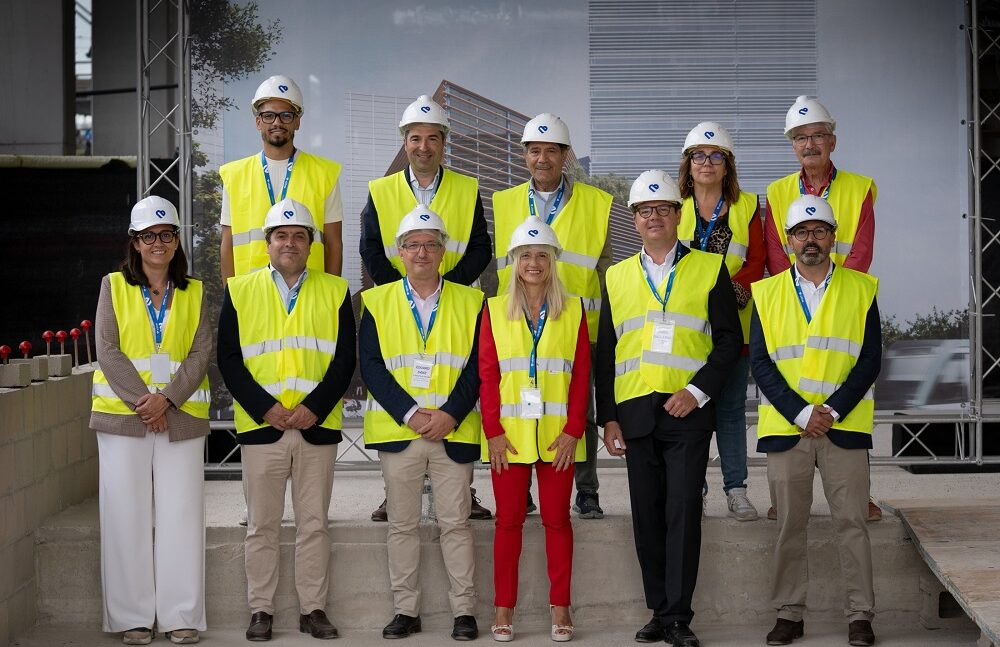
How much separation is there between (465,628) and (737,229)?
2.27 meters

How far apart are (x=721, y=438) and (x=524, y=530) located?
1066mm

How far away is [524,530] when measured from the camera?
5555mm

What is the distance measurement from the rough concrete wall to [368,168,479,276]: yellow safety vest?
1855mm

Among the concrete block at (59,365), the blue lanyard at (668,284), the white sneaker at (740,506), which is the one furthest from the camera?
the concrete block at (59,365)

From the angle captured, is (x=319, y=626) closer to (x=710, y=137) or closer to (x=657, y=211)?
(x=657, y=211)

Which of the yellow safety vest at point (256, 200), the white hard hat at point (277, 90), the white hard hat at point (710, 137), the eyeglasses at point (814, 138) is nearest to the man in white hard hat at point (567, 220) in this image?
the white hard hat at point (710, 137)

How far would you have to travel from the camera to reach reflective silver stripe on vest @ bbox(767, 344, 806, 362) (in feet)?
16.6

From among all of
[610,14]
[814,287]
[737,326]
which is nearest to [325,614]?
[737,326]

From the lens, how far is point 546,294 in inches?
201

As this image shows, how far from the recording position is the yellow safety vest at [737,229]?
18.0ft

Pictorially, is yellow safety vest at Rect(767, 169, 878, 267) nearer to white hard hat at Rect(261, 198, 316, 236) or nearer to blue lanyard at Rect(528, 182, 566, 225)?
blue lanyard at Rect(528, 182, 566, 225)

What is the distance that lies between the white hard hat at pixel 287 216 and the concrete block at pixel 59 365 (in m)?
1.50

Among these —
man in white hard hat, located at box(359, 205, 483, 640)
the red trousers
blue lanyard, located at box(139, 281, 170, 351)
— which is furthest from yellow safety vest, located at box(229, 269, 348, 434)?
the red trousers

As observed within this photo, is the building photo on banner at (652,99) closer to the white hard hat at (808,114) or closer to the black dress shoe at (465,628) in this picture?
the white hard hat at (808,114)
